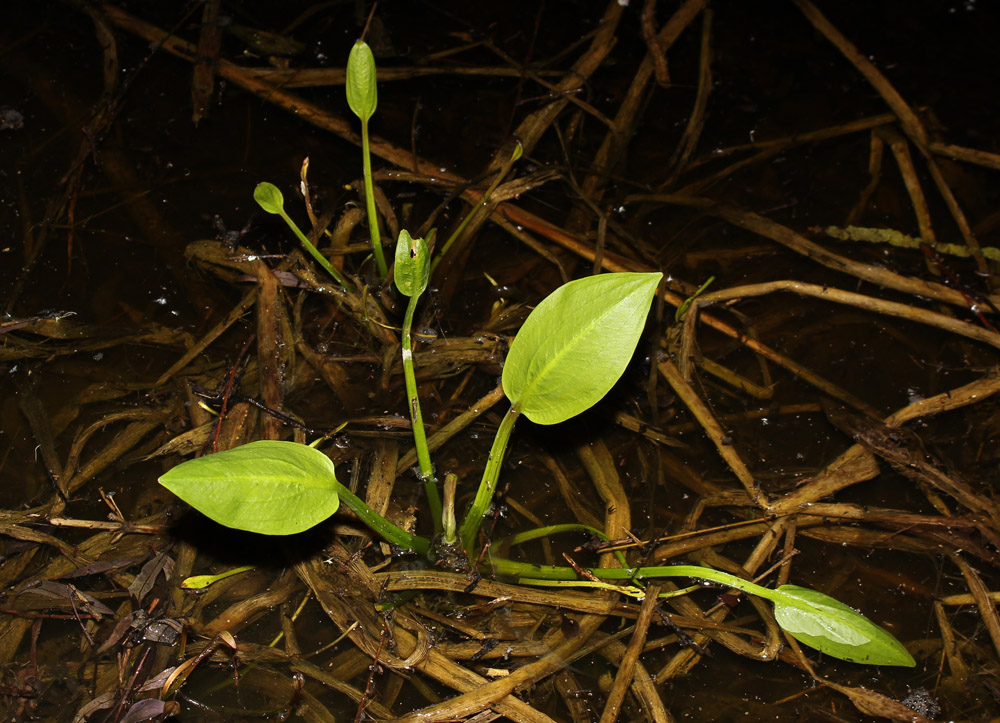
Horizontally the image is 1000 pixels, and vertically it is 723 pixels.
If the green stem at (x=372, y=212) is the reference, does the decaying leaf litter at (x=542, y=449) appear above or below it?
below

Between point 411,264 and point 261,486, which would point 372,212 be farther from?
point 261,486

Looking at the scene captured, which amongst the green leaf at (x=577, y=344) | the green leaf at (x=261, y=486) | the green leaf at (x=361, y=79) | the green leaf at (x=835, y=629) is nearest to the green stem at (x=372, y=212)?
the green leaf at (x=361, y=79)

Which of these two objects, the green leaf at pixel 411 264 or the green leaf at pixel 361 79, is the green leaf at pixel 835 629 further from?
the green leaf at pixel 361 79

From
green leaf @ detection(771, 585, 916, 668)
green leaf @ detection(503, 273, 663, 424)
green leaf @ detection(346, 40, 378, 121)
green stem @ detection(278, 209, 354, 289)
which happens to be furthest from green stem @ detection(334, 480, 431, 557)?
green leaf @ detection(346, 40, 378, 121)

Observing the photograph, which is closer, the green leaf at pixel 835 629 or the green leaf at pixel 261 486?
the green leaf at pixel 261 486

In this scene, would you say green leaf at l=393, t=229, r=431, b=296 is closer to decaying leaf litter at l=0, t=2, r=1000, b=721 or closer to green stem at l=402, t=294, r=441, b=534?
green stem at l=402, t=294, r=441, b=534

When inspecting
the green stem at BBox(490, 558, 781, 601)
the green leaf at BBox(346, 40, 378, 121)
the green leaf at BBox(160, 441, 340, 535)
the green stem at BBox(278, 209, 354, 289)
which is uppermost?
the green leaf at BBox(346, 40, 378, 121)

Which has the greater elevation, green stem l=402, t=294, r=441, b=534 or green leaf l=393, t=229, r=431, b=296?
green leaf l=393, t=229, r=431, b=296
